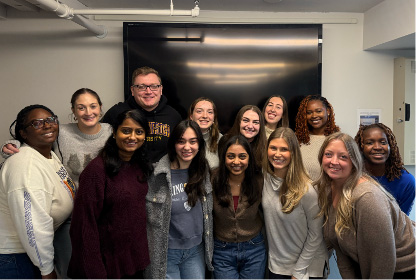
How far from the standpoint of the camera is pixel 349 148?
165cm

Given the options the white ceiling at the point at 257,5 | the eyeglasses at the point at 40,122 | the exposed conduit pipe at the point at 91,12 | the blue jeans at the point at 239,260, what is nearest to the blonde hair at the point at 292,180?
the blue jeans at the point at 239,260

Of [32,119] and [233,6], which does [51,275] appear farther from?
[233,6]

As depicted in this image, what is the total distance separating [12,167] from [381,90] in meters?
3.87

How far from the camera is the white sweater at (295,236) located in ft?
5.86

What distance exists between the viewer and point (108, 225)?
5.19 ft

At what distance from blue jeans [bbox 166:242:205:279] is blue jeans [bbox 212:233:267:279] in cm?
10

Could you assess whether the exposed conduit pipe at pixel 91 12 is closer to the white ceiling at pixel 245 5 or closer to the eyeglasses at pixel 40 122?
the white ceiling at pixel 245 5

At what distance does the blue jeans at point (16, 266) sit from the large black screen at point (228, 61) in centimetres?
207

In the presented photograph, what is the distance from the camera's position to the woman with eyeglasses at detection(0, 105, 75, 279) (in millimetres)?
1489

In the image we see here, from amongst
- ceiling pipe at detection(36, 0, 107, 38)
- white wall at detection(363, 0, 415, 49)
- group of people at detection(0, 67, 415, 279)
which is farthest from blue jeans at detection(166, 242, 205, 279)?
white wall at detection(363, 0, 415, 49)

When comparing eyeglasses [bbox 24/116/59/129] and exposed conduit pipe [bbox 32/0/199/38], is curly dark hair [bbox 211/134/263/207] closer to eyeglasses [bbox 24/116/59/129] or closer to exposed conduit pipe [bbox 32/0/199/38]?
eyeglasses [bbox 24/116/59/129]

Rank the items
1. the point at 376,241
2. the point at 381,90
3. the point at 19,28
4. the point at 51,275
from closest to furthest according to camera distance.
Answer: the point at 376,241 < the point at 51,275 < the point at 19,28 < the point at 381,90

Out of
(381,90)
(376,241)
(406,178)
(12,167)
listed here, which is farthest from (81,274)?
(381,90)

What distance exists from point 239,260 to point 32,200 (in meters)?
1.27
